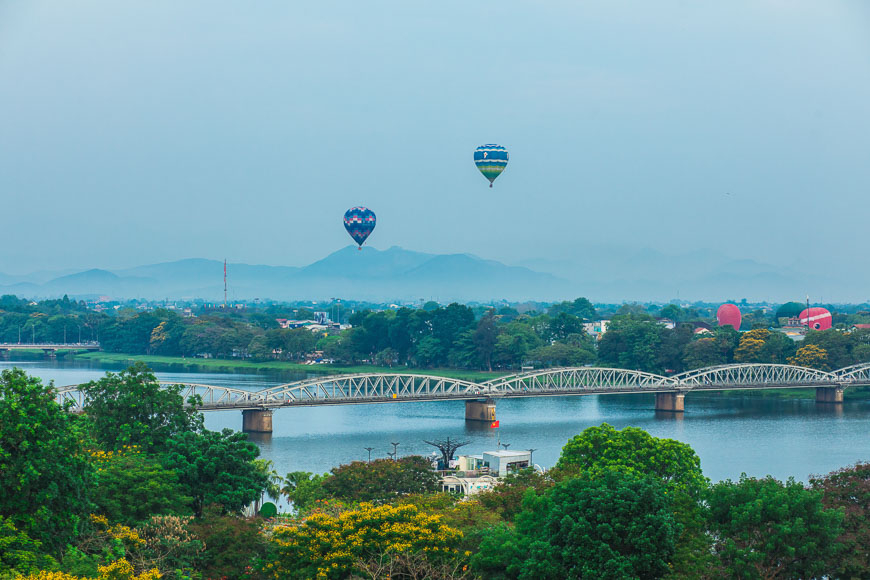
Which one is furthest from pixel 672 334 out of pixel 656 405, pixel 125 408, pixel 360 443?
pixel 125 408

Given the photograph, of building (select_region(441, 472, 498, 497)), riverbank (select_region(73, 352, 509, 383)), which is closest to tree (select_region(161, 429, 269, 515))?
building (select_region(441, 472, 498, 497))

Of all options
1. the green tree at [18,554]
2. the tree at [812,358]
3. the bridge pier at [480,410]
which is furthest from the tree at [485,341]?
the green tree at [18,554]

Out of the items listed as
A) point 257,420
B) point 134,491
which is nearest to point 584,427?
point 257,420

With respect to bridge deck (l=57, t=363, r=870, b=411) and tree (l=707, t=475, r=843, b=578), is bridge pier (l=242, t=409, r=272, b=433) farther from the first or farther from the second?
tree (l=707, t=475, r=843, b=578)

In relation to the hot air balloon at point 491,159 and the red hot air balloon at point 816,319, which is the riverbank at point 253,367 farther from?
the red hot air balloon at point 816,319

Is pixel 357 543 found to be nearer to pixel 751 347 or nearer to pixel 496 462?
pixel 496 462

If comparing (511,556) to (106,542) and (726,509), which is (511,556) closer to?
(726,509)
